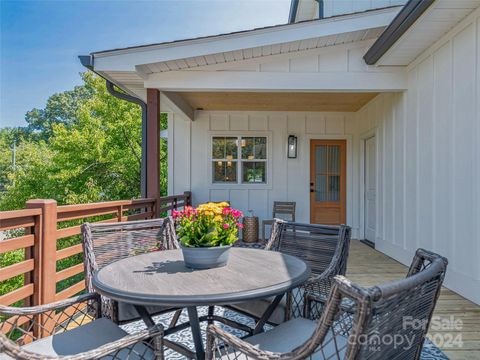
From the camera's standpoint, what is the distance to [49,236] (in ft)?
7.63

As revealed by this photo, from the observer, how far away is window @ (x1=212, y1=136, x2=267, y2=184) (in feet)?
22.3

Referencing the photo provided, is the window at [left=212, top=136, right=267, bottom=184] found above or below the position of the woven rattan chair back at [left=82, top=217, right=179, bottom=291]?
above

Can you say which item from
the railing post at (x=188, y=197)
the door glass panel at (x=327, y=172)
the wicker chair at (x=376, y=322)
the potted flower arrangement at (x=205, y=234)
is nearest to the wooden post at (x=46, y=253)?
the potted flower arrangement at (x=205, y=234)

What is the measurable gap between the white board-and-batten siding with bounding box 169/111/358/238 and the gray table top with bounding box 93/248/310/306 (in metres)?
4.70

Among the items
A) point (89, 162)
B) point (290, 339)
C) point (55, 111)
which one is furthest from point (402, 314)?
point (55, 111)

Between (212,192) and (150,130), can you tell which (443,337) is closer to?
(150,130)

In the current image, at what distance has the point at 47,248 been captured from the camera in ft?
7.57

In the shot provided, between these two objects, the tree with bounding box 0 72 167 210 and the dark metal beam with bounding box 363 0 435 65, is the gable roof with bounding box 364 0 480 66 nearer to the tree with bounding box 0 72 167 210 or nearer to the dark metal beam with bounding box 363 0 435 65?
the dark metal beam with bounding box 363 0 435 65

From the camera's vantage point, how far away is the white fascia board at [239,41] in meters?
3.82

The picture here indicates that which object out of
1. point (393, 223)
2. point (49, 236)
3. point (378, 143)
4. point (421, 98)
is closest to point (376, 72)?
point (421, 98)

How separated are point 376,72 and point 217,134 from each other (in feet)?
11.2

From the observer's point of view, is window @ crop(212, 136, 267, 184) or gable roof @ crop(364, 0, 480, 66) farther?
window @ crop(212, 136, 267, 184)

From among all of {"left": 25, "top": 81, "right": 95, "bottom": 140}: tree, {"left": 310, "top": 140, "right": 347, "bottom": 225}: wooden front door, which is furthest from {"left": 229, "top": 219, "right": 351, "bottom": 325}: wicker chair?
{"left": 25, "top": 81, "right": 95, "bottom": 140}: tree

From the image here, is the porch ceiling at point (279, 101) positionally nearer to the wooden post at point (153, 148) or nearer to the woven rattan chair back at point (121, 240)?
the wooden post at point (153, 148)
